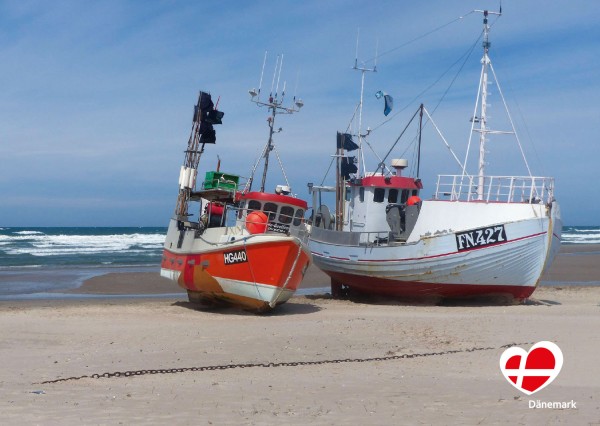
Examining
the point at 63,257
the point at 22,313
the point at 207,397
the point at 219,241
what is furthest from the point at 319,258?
the point at 63,257

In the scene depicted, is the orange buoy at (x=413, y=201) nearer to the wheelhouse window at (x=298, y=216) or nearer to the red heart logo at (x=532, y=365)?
the wheelhouse window at (x=298, y=216)

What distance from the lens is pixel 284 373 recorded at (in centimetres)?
973

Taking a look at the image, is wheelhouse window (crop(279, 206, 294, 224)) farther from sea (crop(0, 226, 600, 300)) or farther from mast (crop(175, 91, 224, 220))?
sea (crop(0, 226, 600, 300))

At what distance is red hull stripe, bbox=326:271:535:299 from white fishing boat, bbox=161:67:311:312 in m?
3.25

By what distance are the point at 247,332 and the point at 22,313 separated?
6923mm

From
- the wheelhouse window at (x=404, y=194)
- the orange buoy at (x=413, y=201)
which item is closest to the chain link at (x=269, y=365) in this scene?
the orange buoy at (x=413, y=201)

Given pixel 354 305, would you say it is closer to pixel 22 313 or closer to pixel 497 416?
pixel 22 313

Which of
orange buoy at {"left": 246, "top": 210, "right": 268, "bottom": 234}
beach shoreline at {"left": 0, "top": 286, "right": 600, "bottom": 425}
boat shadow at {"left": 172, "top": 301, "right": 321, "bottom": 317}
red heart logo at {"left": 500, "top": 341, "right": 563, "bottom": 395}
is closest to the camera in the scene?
beach shoreline at {"left": 0, "top": 286, "right": 600, "bottom": 425}

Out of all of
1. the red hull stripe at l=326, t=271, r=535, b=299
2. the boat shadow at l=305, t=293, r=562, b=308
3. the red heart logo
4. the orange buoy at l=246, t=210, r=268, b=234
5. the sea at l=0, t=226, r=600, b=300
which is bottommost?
the sea at l=0, t=226, r=600, b=300

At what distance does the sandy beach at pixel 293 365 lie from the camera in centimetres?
750

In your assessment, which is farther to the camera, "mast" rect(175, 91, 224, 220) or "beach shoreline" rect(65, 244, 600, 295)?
"beach shoreline" rect(65, 244, 600, 295)

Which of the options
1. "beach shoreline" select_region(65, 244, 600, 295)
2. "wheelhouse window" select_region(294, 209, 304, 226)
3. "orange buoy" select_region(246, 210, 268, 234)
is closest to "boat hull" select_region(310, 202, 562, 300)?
"wheelhouse window" select_region(294, 209, 304, 226)

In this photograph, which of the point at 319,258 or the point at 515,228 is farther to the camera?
the point at 319,258

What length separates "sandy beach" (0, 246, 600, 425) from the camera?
7.50m
